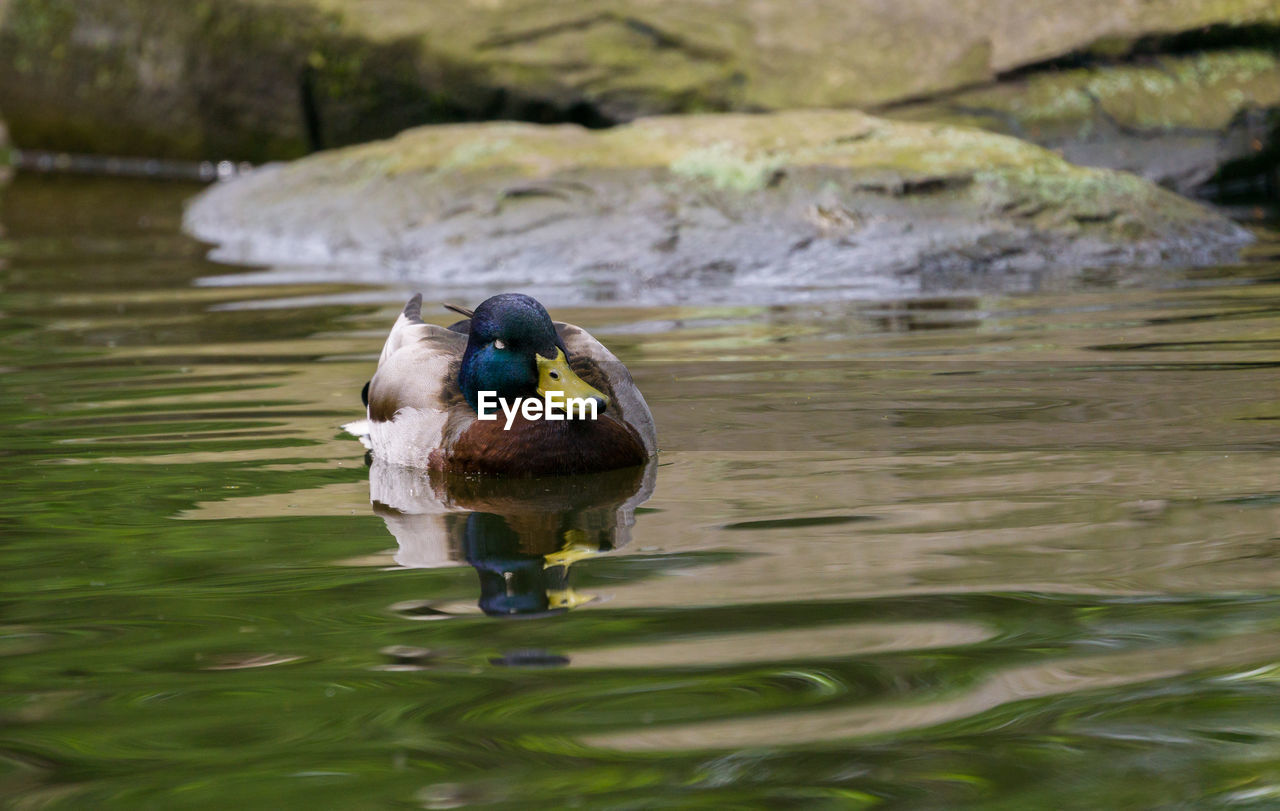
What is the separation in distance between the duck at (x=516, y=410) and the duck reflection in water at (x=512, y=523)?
0.16 feet

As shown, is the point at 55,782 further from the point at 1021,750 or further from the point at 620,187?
the point at 620,187

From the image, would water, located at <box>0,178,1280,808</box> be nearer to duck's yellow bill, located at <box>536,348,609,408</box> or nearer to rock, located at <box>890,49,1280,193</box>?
duck's yellow bill, located at <box>536,348,609,408</box>

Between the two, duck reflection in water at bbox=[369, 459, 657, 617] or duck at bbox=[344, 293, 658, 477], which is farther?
duck at bbox=[344, 293, 658, 477]

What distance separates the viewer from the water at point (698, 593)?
87.7 inches

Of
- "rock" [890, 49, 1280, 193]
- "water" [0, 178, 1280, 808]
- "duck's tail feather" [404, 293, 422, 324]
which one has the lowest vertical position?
"water" [0, 178, 1280, 808]

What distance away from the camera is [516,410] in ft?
13.6

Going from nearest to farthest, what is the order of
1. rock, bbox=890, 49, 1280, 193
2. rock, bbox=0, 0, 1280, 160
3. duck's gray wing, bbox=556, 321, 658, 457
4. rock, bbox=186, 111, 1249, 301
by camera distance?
duck's gray wing, bbox=556, 321, 658, 457
rock, bbox=186, 111, 1249, 301
rock, bbox=890, 49, 1280, 193
rock, bbox=0, 0, 1280, 160

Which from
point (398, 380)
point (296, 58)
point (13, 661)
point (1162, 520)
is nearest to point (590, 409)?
point (398, 380)

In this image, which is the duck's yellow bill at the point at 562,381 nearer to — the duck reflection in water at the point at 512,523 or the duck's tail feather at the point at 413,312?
the duck reflection in water at the point at 512,523

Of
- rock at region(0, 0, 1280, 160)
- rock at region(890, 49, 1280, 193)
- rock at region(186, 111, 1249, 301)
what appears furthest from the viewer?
rock at region(0, 0, 1280, 160)

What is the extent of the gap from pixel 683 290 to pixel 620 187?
3.16 feet

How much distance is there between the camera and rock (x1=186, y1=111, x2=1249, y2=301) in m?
7.69

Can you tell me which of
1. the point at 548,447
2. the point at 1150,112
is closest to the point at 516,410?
the point at 548,447

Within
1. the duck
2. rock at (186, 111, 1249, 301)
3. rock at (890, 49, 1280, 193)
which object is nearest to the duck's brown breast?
the duck
